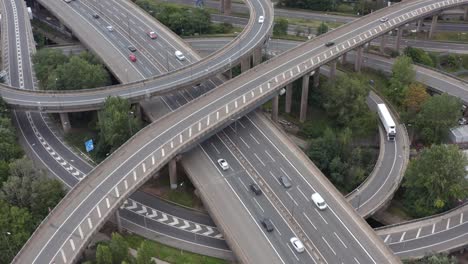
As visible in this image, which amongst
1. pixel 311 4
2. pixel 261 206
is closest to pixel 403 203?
pixel 261 206

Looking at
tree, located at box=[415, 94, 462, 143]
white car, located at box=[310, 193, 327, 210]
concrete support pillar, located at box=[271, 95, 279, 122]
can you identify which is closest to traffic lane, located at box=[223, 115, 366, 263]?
white car, located at box=[310, 193, 327, 210]

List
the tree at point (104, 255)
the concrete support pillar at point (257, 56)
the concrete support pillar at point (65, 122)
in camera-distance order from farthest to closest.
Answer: the concrete support pillar at point (257, 56) < the concrete support pillar at point (65, 122) < the tree at point (104, 255)

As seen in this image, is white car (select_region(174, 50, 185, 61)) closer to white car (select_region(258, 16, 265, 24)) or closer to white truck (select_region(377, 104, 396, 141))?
white car (select_region(258, 16, 265, 24))

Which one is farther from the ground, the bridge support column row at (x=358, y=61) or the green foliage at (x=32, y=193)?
the bridge support column row at (x=358, y=61)

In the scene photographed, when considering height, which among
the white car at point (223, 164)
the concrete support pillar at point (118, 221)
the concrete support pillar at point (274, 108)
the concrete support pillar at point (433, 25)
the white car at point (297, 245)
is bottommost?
the concrete support pillar at point (118, 221)

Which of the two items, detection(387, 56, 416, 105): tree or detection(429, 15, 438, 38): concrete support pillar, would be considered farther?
detection(429, 15, 438, 38): concrete support pillar

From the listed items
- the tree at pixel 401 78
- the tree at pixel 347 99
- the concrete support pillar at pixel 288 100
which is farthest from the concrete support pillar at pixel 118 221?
the tree at pixel 401 78

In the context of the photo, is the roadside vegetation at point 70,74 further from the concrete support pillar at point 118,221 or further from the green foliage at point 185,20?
the concrete support pillar at point 118,221
